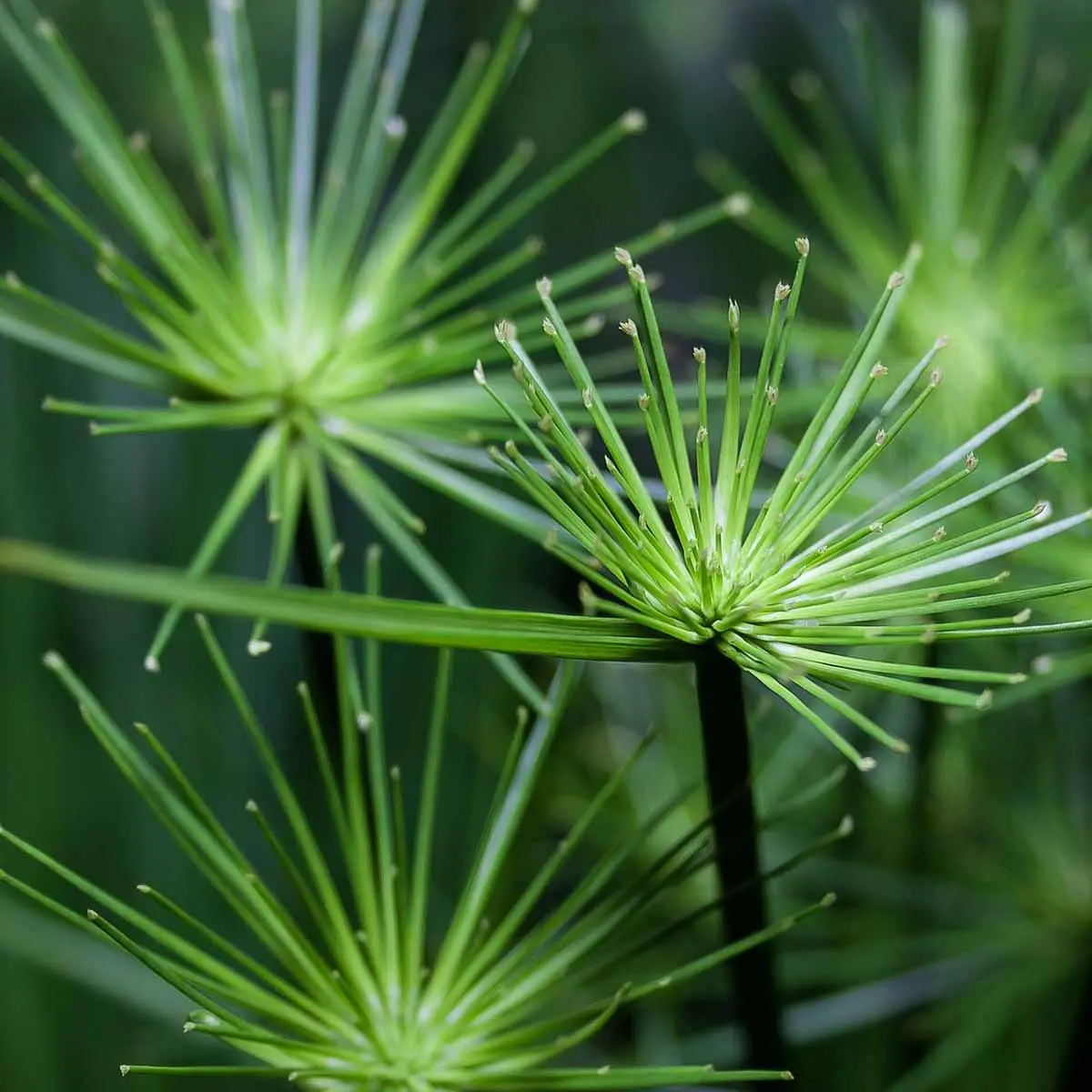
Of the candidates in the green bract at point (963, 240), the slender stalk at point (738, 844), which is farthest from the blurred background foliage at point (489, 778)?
the slender stalk at point (738, 844)

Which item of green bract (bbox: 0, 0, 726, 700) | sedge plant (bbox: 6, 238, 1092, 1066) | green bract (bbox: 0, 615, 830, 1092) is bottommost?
green bract (bbox: 0, 615, 830, 1092)

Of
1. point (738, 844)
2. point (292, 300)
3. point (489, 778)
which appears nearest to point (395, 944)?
point (738, 844)

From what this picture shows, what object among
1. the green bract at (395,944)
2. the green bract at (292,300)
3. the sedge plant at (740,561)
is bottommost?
the green bract at (395,944)

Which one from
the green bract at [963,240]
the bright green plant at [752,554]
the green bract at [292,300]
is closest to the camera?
the bright green plant at [752,554]

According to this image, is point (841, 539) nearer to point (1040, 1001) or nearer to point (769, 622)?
point (769, 622)

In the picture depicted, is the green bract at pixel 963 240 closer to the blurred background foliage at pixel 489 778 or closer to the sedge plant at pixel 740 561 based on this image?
the blurred background foliage at pixel 489 778

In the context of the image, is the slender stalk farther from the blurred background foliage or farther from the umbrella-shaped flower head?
the blurred background foliage

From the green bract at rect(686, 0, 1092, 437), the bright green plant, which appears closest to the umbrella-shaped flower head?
the bright green plant

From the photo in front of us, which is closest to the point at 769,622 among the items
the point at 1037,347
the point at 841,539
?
the point at 841,539

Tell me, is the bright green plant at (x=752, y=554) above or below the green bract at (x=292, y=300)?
below
